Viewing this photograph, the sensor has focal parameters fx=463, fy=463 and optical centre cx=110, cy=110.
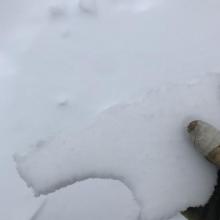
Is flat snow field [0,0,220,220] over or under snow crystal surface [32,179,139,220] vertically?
over

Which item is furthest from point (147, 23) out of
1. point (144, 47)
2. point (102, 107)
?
point (102, 107)

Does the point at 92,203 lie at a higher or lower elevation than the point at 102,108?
lower

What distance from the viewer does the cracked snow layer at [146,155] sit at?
82 centimetres

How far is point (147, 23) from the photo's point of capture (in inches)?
33.9

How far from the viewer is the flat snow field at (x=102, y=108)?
813 millimetres

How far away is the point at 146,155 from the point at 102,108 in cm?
12

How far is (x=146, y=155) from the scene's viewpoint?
0.83 metres

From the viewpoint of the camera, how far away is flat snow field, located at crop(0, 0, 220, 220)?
0.81 metres

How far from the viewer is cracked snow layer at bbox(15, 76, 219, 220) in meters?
0.82

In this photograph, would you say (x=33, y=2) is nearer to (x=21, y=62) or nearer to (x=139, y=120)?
(x=21, y=62)

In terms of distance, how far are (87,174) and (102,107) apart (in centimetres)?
12

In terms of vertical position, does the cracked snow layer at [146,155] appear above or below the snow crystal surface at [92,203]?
above

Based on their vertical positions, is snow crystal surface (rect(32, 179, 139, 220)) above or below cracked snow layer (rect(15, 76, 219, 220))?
below

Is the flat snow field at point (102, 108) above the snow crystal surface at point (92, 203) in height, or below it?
above
